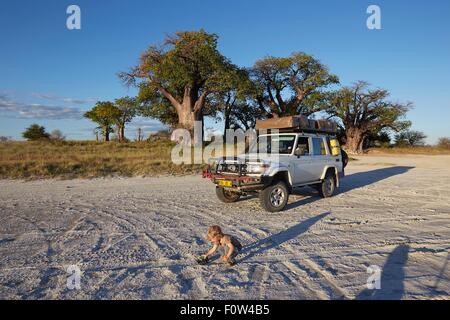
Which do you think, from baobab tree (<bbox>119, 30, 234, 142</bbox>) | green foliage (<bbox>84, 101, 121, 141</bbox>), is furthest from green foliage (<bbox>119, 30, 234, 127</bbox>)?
green foliage (<bbox>84, 101, 121, 141</bbox>)

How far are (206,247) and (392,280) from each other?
8.49 ft

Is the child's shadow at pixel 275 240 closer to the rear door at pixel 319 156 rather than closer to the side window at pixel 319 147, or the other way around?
the rear door at pixel 319 156

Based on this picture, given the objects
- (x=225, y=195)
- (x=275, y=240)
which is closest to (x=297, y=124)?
(x=225, y=195)

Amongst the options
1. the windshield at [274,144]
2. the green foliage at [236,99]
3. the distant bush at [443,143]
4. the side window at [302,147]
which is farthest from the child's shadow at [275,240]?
the distant bush at [443,143]

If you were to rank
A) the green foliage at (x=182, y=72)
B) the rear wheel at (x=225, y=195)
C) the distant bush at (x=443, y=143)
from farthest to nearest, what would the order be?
the distant bush at (x=443, y=143) → the green foliage at (x=182, y=72) → the rear wheel at (x=225, y=195)

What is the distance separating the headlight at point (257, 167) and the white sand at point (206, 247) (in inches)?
39.6

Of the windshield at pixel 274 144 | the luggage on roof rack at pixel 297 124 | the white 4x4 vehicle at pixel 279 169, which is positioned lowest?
the white 4x4 vehicle at pixel 279 169

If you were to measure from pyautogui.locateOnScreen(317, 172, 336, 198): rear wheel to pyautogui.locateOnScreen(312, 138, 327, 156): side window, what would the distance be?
77 cm

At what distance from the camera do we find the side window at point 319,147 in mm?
8966

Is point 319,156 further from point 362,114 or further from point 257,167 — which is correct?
point 362,114

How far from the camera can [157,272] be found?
396 centimetres

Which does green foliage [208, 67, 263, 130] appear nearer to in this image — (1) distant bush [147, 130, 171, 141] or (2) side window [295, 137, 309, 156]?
(1) distant bush [147, 130, 171, 141]

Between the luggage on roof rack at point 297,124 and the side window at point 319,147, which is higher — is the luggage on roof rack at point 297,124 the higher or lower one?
the higher one

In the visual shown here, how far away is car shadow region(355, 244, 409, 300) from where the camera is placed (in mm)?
3324
